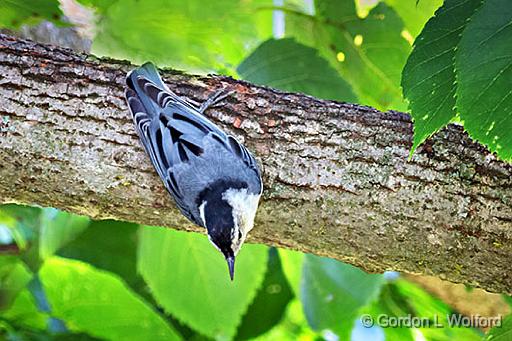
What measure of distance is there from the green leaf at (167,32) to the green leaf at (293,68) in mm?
112

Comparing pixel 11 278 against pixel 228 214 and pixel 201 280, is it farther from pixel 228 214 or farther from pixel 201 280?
pixel 228 214

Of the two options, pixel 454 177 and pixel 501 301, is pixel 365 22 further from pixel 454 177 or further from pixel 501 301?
pixel 501 301

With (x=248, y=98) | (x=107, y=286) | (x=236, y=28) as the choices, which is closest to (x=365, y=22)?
(x=236, y=28)

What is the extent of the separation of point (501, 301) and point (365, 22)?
1173 mm

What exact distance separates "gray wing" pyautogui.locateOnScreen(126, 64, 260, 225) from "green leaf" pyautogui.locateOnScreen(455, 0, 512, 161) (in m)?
0.53

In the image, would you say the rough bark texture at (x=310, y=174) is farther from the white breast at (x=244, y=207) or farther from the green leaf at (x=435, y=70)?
the green leaf at (x=435, y=70)

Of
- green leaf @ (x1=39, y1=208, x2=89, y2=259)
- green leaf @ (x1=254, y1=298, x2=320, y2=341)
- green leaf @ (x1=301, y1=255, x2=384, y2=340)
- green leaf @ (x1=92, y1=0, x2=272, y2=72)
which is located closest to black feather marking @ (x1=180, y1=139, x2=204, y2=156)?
green leaf @ (x1=92, y1=0, x2=272, y2=72)

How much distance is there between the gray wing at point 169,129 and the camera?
1792 millimetres

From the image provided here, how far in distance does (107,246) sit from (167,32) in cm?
89

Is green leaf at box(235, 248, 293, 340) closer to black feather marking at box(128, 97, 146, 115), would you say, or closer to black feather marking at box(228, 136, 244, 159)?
black feather marking at box(228, 136, 244, 159)

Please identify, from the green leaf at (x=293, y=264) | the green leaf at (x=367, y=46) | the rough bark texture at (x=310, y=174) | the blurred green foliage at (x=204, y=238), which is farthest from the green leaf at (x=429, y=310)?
the rough bark texture at (x=310, y=174)

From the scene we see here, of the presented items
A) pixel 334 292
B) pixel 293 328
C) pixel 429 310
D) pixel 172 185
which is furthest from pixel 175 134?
pixel 293 328

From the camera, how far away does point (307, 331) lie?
10.8ft

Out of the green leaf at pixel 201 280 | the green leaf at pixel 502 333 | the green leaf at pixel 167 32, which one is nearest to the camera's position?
the green leaf at pixel 502 333
